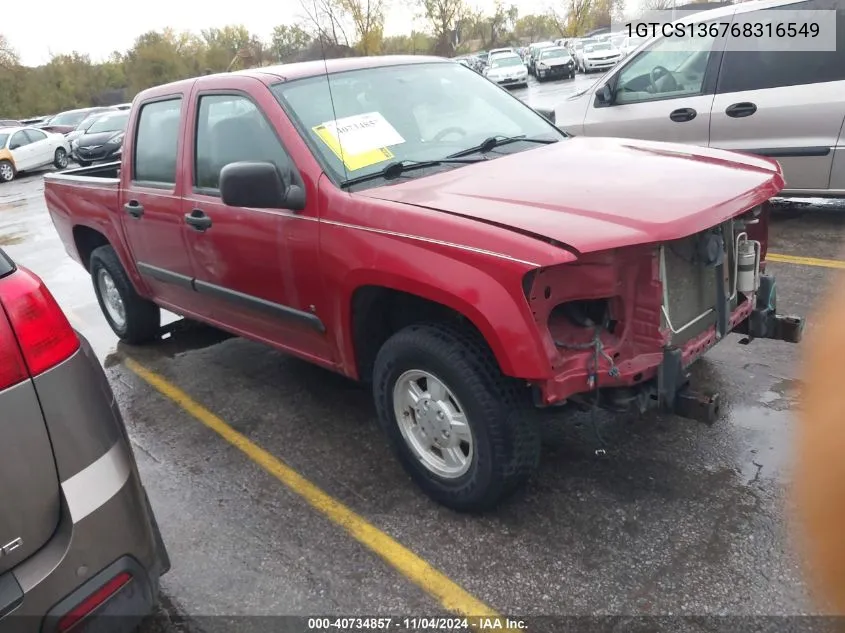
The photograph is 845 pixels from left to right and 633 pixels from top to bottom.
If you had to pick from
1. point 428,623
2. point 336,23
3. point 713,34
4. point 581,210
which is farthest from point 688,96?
point 428,623

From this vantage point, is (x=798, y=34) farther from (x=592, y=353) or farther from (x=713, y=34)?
(x=592, y=353)

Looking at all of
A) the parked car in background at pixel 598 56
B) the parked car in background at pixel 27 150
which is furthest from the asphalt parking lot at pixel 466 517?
the parked car in background at pixel 598 56

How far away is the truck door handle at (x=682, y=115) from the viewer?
629 cm

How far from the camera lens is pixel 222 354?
199 inches

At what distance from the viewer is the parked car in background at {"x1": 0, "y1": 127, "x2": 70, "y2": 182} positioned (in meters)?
21.8

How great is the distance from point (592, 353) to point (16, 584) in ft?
6.32

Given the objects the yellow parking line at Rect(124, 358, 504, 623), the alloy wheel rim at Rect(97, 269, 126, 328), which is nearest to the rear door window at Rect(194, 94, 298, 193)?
the yellow parking line at Rect(124, 358, 504, 623)

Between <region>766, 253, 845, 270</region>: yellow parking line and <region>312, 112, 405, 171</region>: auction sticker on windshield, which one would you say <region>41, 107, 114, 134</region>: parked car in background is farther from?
<region>312, 112, 405, 171</region>: auction sticker on windshield

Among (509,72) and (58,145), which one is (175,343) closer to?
(58,145)

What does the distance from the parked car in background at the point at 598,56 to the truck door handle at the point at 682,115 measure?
1043 inches

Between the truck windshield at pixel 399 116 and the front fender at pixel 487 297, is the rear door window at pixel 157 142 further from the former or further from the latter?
the front fender at pixel 487 297

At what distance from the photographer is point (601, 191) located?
2705 mm

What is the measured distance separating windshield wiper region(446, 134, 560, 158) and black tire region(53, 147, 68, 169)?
77.2 feet

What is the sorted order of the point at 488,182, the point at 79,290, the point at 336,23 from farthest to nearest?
the point at 79,290
the point at 336,23
the point at 488,182
